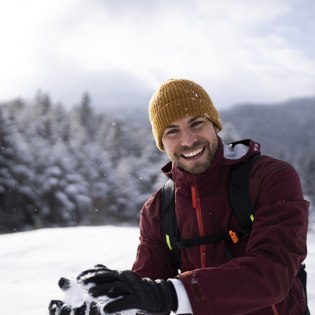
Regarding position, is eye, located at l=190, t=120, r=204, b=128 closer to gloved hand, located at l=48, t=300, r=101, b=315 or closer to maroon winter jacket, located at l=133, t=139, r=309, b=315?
maroon winter jacket, located at l=133, t=139, r=309, b=315

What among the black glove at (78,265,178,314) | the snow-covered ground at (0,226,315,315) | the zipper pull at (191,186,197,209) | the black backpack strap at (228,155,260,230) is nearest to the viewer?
the black glove at (78,265,178,314)

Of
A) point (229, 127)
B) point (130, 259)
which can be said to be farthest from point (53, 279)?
point (229, 127)

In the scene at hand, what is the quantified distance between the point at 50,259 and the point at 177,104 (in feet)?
12.8

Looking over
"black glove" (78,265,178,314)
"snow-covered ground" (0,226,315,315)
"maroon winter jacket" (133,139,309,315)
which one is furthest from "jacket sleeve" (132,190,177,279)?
"snow-covered ground" (0,226,315,315)

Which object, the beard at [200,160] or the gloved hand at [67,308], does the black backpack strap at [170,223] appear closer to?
the beard at [200,160]

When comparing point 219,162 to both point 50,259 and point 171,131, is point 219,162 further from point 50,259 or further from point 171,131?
point 50,259

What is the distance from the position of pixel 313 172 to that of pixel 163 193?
58.5m

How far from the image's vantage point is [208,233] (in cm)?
245

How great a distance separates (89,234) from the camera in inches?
301

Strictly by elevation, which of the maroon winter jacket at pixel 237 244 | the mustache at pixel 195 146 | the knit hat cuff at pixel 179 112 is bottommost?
the maroon winter jacket at pixel 237 244

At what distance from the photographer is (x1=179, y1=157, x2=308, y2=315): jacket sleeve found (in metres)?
1.83

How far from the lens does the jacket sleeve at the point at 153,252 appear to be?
2740mm

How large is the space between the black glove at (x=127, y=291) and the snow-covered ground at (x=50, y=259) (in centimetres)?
233

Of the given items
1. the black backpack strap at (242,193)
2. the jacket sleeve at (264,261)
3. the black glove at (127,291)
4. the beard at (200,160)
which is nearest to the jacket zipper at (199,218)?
the beard at (200,160)
